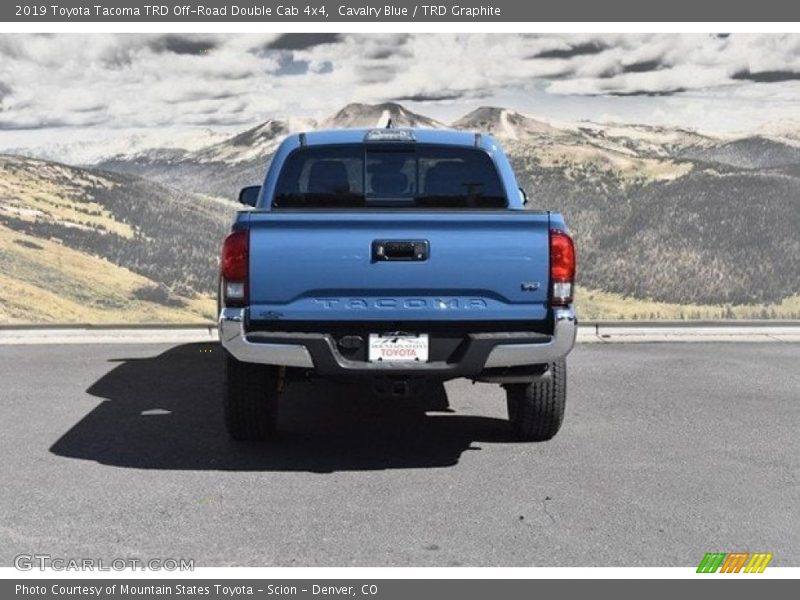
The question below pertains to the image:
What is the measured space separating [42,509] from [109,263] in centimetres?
1006

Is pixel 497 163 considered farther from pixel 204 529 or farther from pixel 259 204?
pixel 204 529

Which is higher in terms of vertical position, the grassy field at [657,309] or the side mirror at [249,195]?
the side mirror at [249,195]

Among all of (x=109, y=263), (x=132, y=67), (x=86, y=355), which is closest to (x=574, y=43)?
(x=132, y=67)

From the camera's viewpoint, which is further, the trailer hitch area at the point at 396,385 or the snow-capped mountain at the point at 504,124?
the snow-capped mountain at the point at 504,124

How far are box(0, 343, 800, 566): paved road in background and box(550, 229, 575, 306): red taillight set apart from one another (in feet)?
3.42

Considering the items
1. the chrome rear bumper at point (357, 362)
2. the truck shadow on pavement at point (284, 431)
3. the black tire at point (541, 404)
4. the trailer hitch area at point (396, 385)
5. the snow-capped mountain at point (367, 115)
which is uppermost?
the snow-capped mountain at point (367, 115)

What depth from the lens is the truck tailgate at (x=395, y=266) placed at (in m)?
5.75

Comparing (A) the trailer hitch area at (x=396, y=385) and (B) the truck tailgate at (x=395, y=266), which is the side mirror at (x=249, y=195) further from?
(A) the trailer hitch area at (x=396, y=385)

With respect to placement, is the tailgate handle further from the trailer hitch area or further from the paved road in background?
the paved road in background

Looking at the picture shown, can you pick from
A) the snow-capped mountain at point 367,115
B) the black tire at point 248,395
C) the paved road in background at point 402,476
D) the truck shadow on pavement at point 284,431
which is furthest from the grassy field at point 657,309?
the black tire at point 248,395

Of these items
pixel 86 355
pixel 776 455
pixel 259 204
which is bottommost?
pixel 86 355

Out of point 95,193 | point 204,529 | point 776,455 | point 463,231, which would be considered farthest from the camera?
point 95,193

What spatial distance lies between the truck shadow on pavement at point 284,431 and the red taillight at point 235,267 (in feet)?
3.46

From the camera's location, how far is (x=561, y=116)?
660 inches
